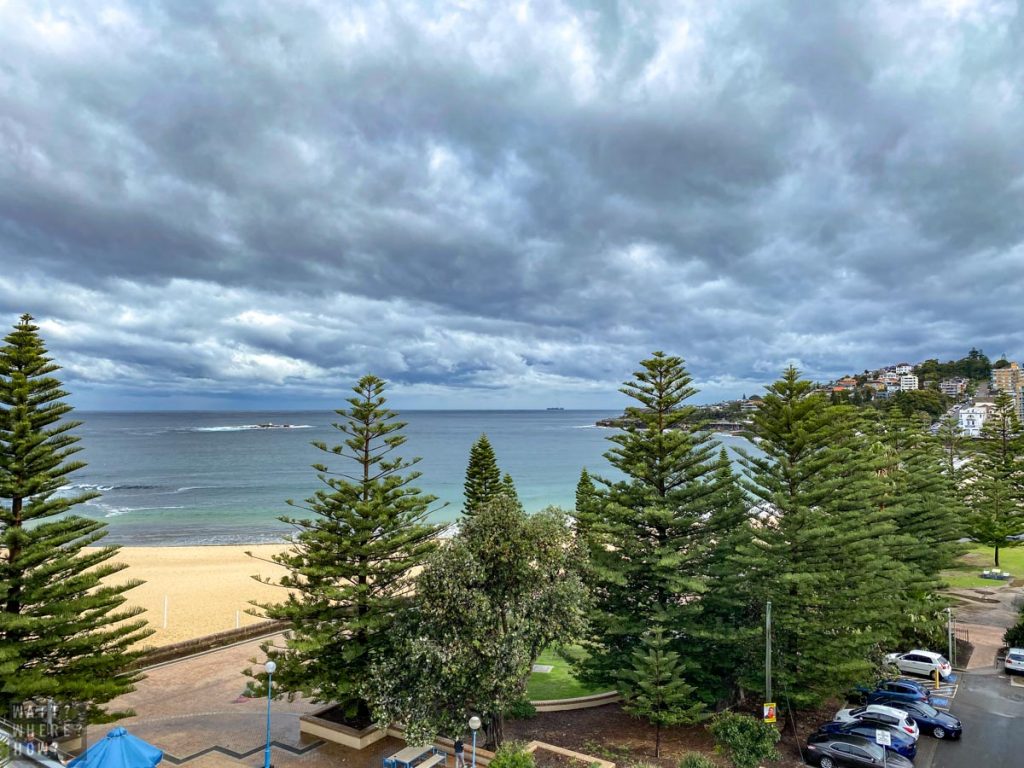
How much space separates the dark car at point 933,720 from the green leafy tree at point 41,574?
18.5 m

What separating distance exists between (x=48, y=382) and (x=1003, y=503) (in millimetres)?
42793

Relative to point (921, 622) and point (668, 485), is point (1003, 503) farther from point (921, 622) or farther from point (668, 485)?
point (668, 485)

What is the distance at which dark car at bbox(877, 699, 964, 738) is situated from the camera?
15.1 metres

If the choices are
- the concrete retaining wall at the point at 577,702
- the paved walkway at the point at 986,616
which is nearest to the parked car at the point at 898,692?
the paved walkway at the point at 986,616

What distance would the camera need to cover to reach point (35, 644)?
38.8 ft

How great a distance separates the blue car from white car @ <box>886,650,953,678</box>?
6.15 meters

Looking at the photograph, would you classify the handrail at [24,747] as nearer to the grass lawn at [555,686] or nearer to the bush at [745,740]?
the grass lawn at [555,686]

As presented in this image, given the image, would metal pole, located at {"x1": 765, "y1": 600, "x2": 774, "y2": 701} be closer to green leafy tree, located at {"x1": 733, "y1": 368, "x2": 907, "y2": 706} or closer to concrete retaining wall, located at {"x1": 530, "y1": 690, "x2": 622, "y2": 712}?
green leafy tree, located at {"x1": 733, "y1": 368, "x2": 907, "y2": 706}

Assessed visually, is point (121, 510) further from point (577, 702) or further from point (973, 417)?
point (973, 417)

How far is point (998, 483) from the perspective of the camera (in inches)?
1308

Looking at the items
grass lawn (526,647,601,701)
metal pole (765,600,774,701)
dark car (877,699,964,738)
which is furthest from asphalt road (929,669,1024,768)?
grass lawn (526,647,601,701)

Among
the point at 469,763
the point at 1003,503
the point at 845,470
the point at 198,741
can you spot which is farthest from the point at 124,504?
the point at 1003,503

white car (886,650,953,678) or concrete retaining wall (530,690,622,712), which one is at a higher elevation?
white car (886,650,953,678)

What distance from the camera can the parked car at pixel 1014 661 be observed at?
1939 cm
